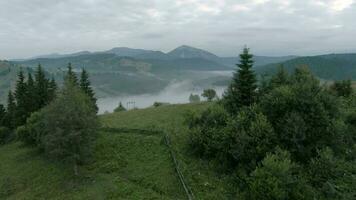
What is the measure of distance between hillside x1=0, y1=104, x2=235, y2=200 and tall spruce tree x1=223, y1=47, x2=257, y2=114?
8.09 m

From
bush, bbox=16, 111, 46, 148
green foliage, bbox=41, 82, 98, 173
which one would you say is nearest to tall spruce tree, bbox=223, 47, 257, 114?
green foliage, bbox=41, 82, 98, 173

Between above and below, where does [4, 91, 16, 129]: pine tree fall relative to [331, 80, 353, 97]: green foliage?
below

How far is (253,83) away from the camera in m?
40.9

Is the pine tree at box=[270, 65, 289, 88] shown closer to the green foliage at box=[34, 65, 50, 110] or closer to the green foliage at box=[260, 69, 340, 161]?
the green foliage at box=[260, 69, 340, 161]

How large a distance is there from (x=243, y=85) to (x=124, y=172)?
1787cm

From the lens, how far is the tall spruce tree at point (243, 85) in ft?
133

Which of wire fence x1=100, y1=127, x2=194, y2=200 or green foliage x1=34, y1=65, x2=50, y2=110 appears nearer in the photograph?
wire fence x1=100, y1=127, x2=194, y2=200

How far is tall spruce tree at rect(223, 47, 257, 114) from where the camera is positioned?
133ft

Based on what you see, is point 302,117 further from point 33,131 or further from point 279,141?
point 33,131

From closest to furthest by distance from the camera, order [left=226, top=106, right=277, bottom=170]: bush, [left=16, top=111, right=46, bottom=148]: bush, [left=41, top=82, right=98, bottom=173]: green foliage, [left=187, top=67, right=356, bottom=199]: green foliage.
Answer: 1. [left=187, top=67, right=356, bottom=199]: green foliage
2. [left=226, top=106, right=277, bottom=170]: bush
3. [left=41, top=82, right=98, bottom=173]: green foliage
4. [left=16, top=111, right=46, bottom=148]: bush

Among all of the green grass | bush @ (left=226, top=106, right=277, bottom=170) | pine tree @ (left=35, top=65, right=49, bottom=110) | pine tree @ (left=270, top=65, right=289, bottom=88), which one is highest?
pine tree @ (left=270, top=65, right=289, bottom=88)

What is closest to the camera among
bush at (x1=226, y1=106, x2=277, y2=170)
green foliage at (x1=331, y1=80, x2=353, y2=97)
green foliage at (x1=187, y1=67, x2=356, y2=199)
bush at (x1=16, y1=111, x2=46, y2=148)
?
green foliage at (x1=187, y1=67, x2=356, y2=199)

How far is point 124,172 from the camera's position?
38000 millimetres

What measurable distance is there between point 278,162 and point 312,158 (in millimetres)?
5661
